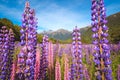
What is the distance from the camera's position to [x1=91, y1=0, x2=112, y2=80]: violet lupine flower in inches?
151

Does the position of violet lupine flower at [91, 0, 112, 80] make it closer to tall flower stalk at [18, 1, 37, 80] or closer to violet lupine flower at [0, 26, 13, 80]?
tall flower stalk at [18, 1, 37, 80]

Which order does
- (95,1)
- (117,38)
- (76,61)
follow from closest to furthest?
(95,1) < (76,61) < (117,38)

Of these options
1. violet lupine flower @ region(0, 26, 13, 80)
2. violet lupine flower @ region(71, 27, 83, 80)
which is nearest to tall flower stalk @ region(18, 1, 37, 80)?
violet lupine flower @ region(0, 26, 13, 80)

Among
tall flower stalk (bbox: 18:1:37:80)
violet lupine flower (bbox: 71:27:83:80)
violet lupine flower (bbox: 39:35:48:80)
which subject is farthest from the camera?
violet lupine flower (bbox: 39:35:48:80)

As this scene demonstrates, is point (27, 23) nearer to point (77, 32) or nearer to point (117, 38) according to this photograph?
point (77, 32)

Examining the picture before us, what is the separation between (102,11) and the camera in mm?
4008

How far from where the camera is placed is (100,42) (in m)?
3.95

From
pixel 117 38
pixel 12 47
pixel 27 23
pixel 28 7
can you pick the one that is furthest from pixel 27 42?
pixel 117 38

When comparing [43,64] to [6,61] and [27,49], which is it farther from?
[27,49]

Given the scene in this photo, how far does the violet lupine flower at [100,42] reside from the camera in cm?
384

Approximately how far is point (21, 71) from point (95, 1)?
189 cm

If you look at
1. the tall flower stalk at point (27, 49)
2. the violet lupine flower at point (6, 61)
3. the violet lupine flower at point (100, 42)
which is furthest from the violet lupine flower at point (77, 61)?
the violet lupine flower at point (6, 61)

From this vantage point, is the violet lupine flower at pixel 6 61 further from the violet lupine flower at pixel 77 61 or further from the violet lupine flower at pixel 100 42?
the violet lupine flower at pixel 100 42

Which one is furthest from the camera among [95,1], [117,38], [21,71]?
[117,38]
